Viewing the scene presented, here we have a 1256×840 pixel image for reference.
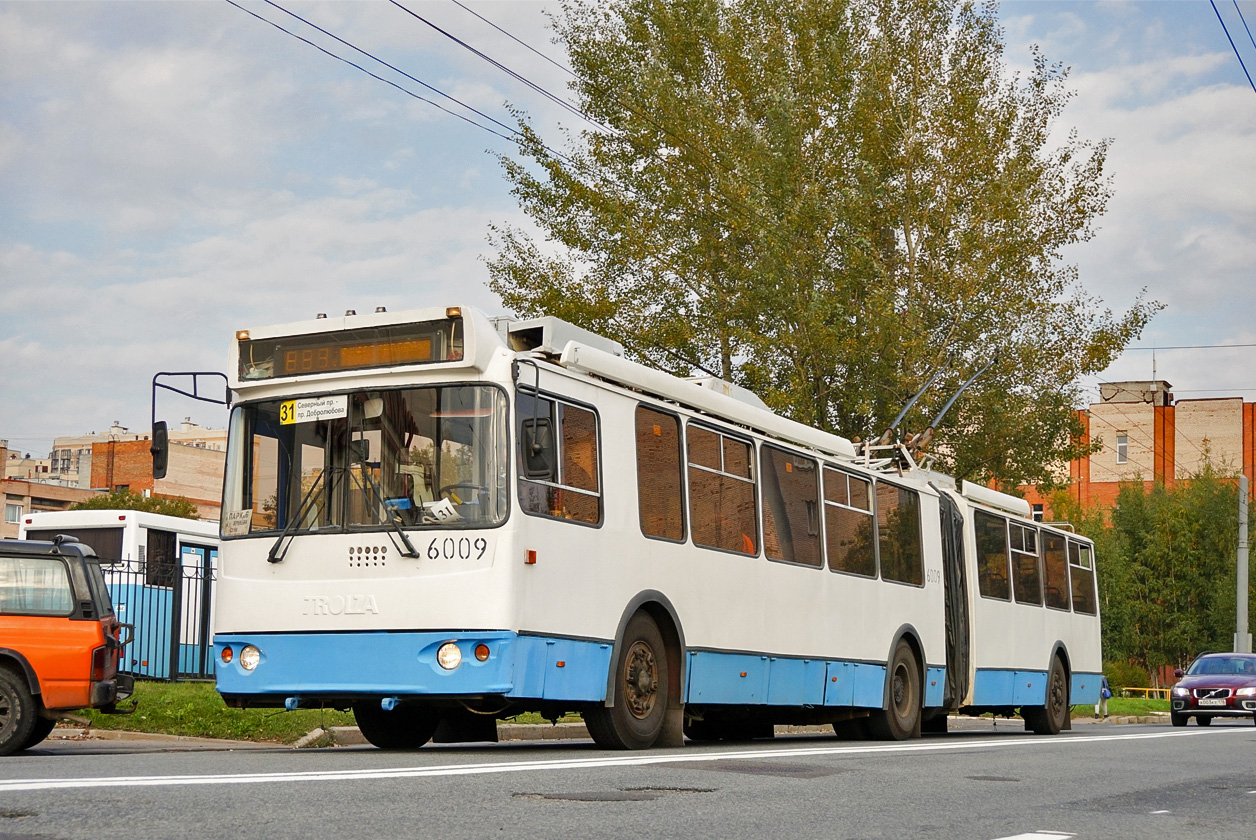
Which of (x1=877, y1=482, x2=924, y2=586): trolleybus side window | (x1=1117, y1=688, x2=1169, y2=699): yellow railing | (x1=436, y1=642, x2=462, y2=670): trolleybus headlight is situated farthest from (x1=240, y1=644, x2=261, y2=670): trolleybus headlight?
(x1=1117, y1=688, x2=1169, y2=699): yellow railing

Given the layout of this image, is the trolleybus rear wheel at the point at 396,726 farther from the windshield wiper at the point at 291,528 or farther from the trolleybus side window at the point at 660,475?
the trolleybus side window at the point at 660,475

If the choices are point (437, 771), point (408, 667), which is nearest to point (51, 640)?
point (408, 667)

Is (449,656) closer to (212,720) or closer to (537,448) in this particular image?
(537,448)

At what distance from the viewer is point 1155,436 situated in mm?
90250

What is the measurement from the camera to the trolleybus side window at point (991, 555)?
19.9 meters

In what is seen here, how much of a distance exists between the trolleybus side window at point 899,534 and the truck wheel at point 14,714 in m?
8.85

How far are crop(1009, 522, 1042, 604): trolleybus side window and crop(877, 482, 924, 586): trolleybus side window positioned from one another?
3497 mm

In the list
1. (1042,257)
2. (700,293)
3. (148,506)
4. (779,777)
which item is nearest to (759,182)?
(700,293)

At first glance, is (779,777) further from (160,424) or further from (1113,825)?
(160,424)

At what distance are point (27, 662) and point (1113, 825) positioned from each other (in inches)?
338

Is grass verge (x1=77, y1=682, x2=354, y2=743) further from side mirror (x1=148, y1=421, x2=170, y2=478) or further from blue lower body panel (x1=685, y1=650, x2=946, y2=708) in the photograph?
side mirror (x1=148, y1=421, x2=170, y2=478)

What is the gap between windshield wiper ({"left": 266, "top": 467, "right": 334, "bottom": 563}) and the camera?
11.0 metres

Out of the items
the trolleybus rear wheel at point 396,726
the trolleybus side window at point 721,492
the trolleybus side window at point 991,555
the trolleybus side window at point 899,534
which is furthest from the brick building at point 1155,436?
the trolleybus rear wheel at point 396,726

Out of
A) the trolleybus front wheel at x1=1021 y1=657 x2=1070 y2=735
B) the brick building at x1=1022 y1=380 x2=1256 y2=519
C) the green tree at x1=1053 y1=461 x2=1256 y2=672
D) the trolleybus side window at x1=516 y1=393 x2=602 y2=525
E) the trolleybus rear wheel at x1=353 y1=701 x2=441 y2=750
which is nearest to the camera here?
the trolleybus side window at x1=516 y1=393 x2=602 y2=525
